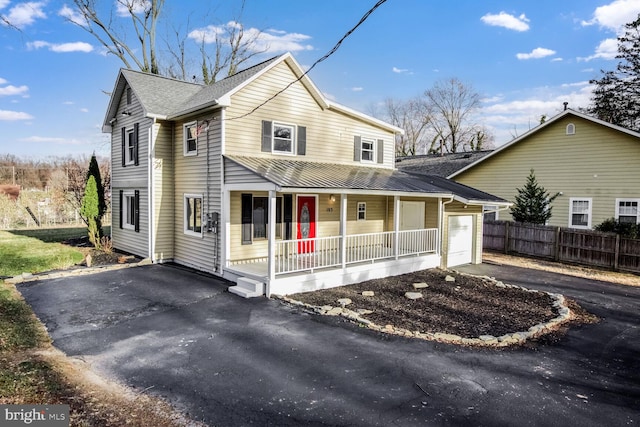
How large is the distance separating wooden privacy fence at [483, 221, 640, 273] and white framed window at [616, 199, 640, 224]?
2411 millimetres

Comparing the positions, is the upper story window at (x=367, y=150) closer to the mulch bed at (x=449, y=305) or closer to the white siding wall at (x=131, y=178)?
the mulch bed at (x=449, y=305)

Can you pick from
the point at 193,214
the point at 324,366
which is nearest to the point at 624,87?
the point at 193,214

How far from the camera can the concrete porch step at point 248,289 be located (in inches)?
381

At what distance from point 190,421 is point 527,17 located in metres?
16.2

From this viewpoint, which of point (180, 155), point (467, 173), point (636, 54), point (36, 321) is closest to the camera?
point (36, 321)

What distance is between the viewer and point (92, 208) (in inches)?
628

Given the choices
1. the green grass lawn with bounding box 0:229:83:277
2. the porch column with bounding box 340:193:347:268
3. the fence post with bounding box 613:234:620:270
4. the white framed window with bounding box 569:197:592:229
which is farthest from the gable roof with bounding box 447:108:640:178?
the green grass lawn with bounding box 0:229:83:277

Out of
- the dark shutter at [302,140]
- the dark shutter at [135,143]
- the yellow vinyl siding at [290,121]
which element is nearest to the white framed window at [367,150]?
the yellow vinyl siding at [290,121]

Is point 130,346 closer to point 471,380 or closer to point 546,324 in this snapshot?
point 471,380

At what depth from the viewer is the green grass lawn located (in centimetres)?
1243

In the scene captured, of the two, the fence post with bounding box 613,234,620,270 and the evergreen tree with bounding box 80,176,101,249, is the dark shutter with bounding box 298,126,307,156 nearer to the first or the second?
the evergreen tree with bounding box 80,176,101,249

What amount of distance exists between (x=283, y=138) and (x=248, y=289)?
18.8ft

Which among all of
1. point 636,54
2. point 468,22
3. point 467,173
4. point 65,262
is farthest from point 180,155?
point 636,54

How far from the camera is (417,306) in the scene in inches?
364
